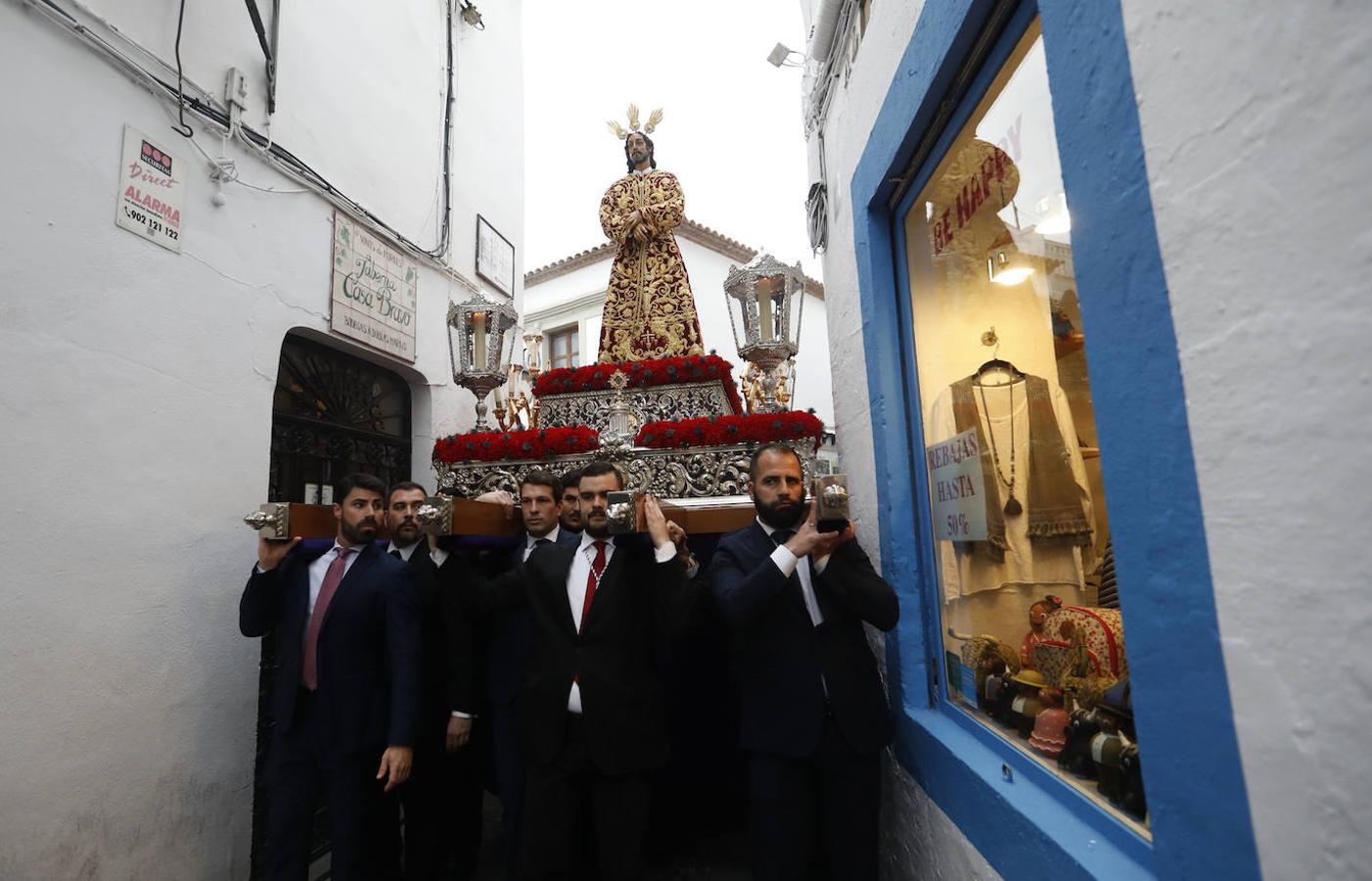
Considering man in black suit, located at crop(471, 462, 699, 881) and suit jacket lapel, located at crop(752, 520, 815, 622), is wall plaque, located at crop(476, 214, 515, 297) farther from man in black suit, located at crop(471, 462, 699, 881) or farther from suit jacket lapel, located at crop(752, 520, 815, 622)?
suit jacket lapel, located at crop(752, 520, 815, 622)

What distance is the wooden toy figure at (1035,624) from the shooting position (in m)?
2.04

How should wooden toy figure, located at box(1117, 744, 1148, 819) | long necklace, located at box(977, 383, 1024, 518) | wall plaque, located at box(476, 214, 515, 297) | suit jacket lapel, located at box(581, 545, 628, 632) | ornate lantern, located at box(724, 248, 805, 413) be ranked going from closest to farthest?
wooden toy figure, located at box(1117, 744, 1148, 819), long necklace, located at box(977, 383, 1024, 518), suit jacket lapel, located at box(581, 545, 628, 632), ornate lantern, located at box(724, 248, 805, 413), wall plaque, located at box(476, 214, 515, 297)

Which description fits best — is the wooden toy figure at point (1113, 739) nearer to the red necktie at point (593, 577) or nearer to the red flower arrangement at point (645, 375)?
the red necktie at point (593, 577)

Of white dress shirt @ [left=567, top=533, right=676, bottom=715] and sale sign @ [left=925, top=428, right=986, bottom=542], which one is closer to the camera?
sale sign @ [left=925, top=428, right=986, bottom=542]

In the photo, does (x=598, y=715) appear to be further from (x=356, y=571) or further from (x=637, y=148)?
(x=637, y=148)

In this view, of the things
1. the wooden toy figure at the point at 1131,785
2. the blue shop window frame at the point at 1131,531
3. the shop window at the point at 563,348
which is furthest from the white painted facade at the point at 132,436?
the shop window at the point at 563,348

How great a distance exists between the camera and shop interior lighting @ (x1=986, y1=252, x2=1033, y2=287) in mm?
2107

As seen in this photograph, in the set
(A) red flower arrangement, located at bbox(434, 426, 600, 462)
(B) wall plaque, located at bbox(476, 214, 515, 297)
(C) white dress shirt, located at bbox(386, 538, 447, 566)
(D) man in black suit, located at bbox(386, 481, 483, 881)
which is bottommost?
(D) man in black suit, located at bbox(386, 481, 483, 881)

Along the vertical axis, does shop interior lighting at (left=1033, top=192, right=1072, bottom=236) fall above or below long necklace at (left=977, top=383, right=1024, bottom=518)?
above

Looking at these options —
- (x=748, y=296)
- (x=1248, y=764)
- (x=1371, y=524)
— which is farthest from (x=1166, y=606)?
(x=748, y=296)

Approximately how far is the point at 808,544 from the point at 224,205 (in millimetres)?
3706

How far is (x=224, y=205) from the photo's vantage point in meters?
3.56

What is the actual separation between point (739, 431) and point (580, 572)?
48.9 inches

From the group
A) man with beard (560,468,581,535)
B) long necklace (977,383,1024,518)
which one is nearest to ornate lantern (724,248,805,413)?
man with beard (560,468,581,535)
